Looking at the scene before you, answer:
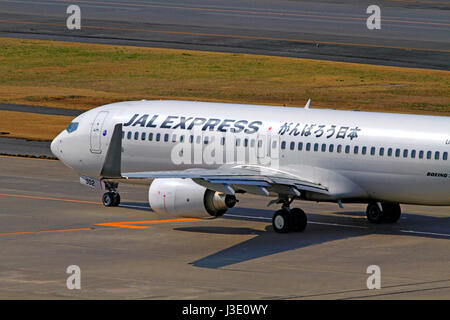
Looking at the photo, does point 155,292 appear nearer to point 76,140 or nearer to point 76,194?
point 76,140

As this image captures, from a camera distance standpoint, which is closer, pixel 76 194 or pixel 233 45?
pixel 76 194

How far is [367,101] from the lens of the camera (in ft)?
274

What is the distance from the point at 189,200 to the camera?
4138cm

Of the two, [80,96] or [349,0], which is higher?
[349,0]

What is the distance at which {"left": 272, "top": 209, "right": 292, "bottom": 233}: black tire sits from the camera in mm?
42469

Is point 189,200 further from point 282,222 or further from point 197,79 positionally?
point 197,79

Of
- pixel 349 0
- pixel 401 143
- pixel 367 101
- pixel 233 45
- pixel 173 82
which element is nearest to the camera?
pixel 401 143

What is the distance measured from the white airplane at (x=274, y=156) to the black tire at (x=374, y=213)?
4 cm

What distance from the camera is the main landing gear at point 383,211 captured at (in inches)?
1780

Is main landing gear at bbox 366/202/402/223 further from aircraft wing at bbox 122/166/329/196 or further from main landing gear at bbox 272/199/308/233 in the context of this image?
main landing gear at bbox 272/199/308/233

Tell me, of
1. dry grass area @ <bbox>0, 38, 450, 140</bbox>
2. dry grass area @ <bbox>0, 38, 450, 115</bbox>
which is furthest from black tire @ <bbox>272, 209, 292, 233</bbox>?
dry grass area @ <bbox>0, 38, 450, 115</bbox>

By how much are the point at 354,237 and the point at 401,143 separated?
412cm

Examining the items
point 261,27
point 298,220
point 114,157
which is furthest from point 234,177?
point 261,27

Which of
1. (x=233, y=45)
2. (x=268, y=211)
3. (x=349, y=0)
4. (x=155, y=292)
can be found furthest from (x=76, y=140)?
(x=349, y=0)
